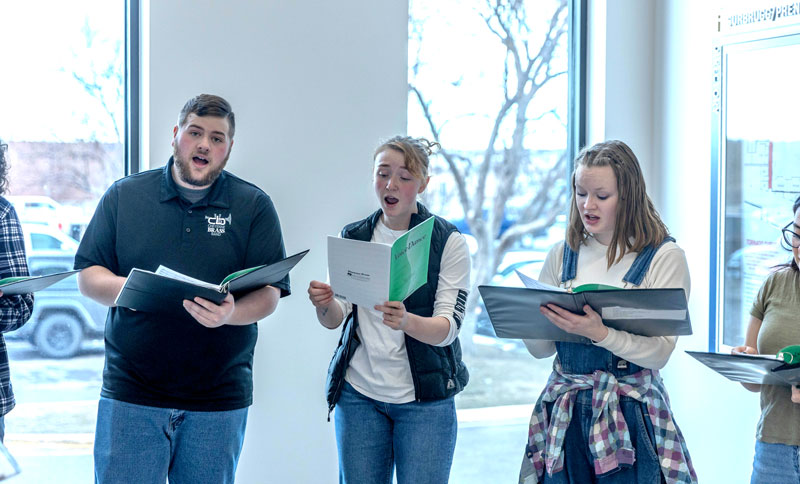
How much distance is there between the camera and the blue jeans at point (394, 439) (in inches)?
86.4

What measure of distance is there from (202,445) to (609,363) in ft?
3.70

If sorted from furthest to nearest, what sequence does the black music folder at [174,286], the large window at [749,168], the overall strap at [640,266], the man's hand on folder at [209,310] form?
the large window at [749,168] < the overall strap at [640,266] < the man's hand on folder at [209,310] < the black music folder at [174,286]

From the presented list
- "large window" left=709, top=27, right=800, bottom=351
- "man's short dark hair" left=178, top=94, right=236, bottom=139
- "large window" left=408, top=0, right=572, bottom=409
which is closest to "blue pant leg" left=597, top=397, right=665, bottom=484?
"large window" left=709, top=27, right=800, bottom=351

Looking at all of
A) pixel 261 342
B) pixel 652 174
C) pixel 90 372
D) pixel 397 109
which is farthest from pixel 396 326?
pixel 652 174

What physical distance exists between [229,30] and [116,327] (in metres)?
1.30

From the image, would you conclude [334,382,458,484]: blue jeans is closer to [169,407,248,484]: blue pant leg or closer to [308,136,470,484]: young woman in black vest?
[308,136,470,484]: young woman in black vest

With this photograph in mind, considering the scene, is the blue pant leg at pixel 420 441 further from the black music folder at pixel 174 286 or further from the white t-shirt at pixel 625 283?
the black music folder at pixel 174 286

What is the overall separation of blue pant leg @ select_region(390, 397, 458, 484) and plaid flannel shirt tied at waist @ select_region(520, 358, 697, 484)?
247 millimetres

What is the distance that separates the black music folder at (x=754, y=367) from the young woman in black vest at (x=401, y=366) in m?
0.68

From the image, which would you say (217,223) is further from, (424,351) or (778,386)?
(778,386)

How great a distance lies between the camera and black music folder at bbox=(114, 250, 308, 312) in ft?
5.99

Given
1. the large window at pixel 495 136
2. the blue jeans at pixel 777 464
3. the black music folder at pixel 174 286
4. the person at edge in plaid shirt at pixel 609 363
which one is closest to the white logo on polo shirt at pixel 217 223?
the black music folder at pixel 174 286

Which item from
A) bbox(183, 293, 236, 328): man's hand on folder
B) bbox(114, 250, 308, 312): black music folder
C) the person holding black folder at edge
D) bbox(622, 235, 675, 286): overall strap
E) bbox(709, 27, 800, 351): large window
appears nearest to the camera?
bbox(114, 250, 308, 312): black music folder

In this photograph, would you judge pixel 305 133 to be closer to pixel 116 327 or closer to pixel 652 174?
pixel 116 327
